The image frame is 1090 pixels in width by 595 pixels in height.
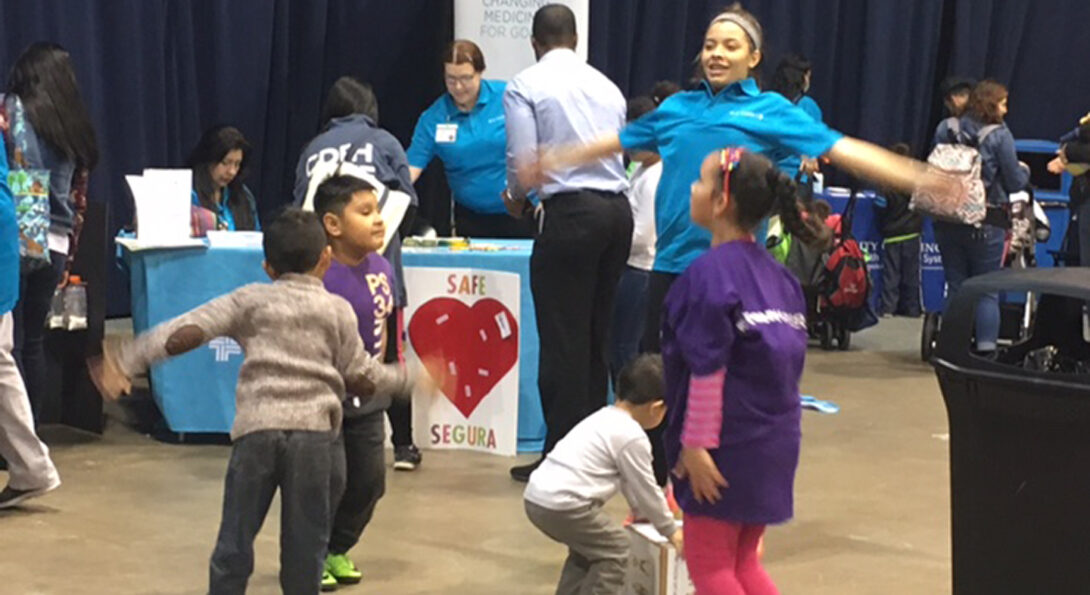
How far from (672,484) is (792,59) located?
5921 mm

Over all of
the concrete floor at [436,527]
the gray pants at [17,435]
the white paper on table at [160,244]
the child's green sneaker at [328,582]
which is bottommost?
the concrete floor at [436,527]

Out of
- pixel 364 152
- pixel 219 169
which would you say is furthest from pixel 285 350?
pixel 219 169

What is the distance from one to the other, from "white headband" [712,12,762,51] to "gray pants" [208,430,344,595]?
1.68m

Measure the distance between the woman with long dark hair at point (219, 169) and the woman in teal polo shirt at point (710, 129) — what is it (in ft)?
8.12

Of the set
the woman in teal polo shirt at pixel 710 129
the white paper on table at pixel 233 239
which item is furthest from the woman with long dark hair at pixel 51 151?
the woman in teal polo shirt at pixel 710 129

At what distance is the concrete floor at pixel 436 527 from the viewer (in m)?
4.83

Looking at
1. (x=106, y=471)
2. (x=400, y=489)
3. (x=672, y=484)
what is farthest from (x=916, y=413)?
(x=672, y=484)

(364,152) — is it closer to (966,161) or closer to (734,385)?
(734,385)

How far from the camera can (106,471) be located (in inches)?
239

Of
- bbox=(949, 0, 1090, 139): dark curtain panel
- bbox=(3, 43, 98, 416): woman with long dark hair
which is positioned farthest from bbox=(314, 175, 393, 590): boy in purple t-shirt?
bbox=(949, 0, 1090, 139): dark curtain panel

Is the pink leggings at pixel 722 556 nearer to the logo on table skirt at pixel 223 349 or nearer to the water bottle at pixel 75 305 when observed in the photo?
the logo on table skirt at pixel 223 349

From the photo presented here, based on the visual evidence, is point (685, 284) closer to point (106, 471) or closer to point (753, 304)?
point (753, 304)

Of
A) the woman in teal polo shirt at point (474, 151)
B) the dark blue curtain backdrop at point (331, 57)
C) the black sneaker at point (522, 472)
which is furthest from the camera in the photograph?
the dark blue curtain backdrop at point (331, 57)

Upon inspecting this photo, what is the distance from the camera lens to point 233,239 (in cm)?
646
